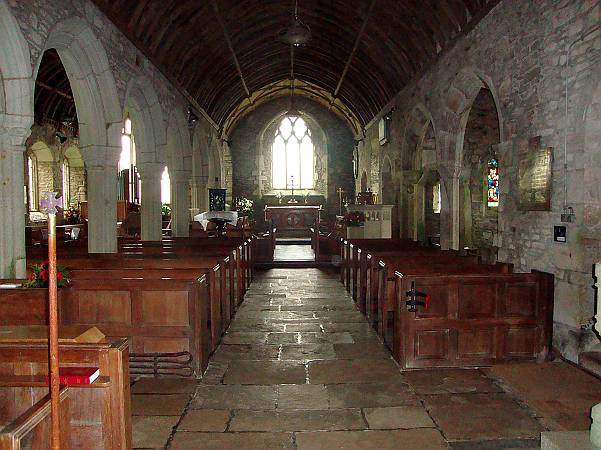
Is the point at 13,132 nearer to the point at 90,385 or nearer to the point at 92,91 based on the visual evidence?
the point at 92,91

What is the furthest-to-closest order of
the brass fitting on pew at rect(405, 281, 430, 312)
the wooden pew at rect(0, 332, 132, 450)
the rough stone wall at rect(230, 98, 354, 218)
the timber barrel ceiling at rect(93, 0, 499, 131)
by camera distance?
the rough stone wall at rect(230, 98, 354, 218), the timber barrel ceiling at rect(93, 0, 499, 131), the brass fitting on pew at rect(405, 281, 430, 312), the wooden pew at rect(0, 332, 132, 450)

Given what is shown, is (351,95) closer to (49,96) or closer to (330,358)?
(49,96)

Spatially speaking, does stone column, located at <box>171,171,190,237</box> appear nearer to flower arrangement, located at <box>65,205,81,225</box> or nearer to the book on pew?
flower arrangement, located at <box>65,205,81,225</box>

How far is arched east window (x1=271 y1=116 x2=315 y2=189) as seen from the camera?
830 inches

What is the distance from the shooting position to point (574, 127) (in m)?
4.84

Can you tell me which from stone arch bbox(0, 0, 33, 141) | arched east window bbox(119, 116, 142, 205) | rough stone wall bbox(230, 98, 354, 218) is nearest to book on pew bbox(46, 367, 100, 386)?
stone arch bbox(0, 0, 33, 141)

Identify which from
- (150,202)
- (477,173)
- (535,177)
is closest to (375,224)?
(477,173)

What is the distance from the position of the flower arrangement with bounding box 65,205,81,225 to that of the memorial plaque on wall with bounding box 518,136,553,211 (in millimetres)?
11935

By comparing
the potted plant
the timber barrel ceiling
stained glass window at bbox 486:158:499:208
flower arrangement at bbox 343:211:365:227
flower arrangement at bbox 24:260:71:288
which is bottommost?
flower arrangement at bbox 24:260:71:288

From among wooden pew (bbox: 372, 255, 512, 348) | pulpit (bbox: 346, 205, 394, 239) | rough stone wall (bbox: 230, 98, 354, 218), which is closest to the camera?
wooden pew (bbox: 372, 255, 512, 348)

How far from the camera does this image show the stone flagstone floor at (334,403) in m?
3.14

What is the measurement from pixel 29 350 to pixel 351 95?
14.6 meters

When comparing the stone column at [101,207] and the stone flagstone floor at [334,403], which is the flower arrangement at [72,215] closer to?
the stone column at [101,207]

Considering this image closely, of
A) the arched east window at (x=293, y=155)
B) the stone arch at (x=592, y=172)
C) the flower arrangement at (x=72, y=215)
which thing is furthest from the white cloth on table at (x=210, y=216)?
the stone arch at (x=592, y=172)
